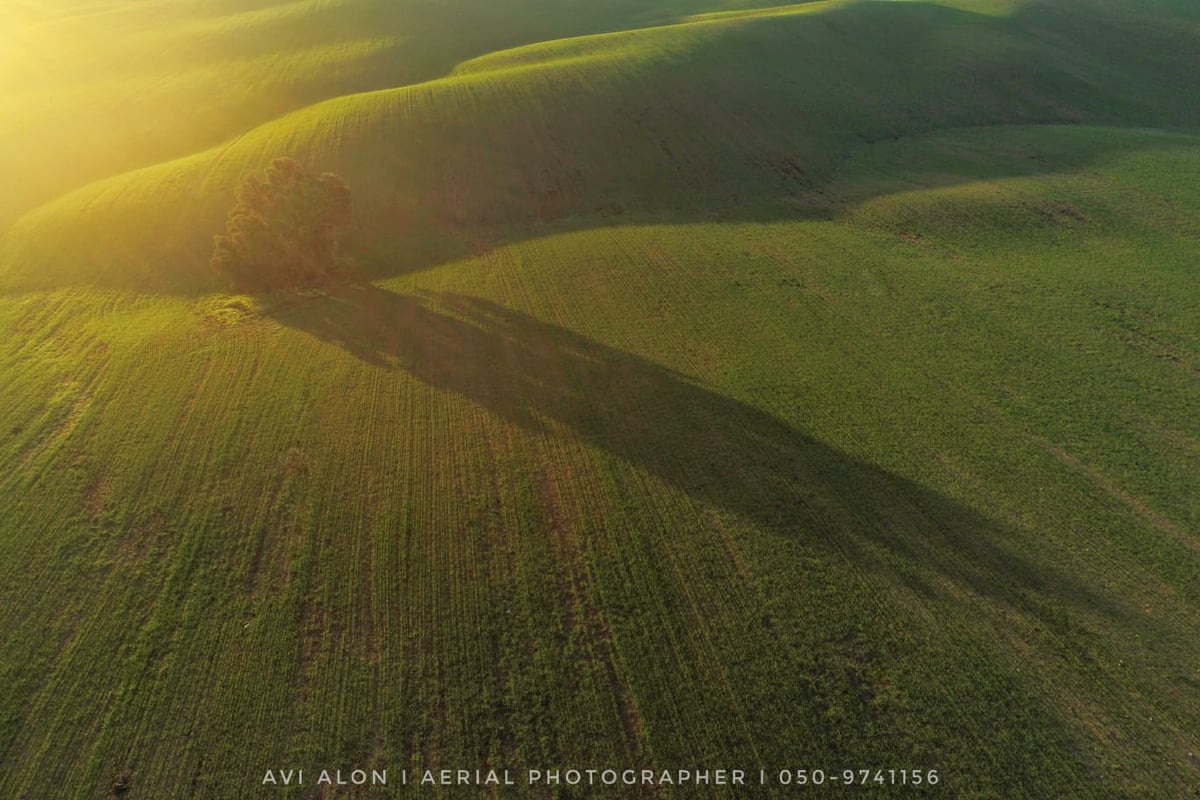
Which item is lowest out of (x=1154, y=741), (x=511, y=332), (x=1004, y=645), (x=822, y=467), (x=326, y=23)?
(x=1154, y=741)

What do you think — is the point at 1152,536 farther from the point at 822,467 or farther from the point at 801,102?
the point at 801,102

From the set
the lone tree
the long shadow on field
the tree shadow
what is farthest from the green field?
the lone tree

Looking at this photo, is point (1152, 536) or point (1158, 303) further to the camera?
point (1158, 303)

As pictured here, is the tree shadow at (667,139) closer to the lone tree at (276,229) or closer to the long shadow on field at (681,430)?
the lone tree at (276,229)

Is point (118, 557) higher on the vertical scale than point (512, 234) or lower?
lower

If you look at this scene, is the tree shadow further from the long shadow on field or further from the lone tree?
the long shadow on field

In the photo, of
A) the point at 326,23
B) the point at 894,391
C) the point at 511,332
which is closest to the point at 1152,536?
the point at 894,391
